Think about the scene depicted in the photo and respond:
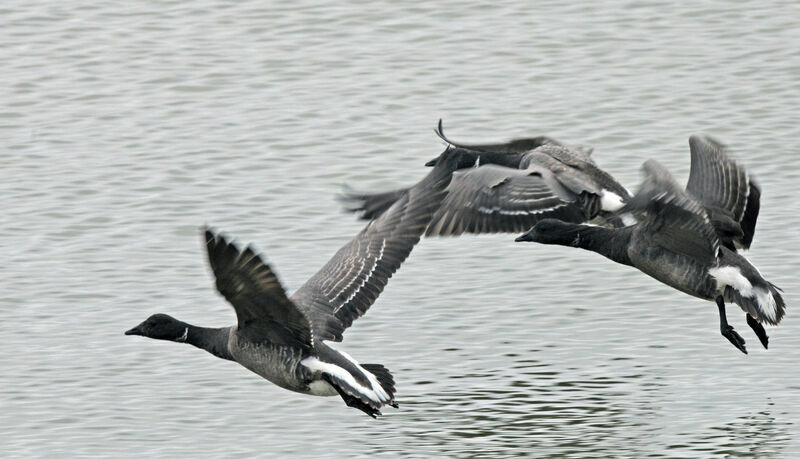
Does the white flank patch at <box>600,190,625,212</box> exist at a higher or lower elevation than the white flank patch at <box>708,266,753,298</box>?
higher

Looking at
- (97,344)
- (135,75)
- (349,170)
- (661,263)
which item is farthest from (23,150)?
(661,263)

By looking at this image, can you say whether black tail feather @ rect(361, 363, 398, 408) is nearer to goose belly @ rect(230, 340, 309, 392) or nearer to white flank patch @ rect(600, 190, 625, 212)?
goose belly @ rect(230, 340, 309, 392)

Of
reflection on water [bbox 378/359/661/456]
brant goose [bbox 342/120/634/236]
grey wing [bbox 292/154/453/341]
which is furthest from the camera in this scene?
brant goose [bbox 342/120/634/236]

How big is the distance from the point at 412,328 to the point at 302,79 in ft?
23.9

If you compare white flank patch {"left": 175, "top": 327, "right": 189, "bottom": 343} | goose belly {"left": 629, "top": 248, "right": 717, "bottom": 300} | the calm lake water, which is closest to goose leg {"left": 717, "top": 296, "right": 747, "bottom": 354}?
goose belly {"left": 629, "top": 248, "right": 717, "bottom": 300}

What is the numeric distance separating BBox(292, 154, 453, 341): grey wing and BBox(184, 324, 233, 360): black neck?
0.55m

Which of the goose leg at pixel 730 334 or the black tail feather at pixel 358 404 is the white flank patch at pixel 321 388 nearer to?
the black tail feather at pixel 358 404

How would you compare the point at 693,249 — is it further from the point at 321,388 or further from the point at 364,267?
the point at 321,388

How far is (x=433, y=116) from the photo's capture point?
747 inches

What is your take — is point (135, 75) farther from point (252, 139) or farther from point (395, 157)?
point (395, 157)

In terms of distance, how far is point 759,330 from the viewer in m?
12.3

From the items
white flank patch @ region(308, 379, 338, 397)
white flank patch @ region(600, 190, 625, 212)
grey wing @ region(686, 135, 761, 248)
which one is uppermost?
grey wing @ region(686, 135, 761, 248)

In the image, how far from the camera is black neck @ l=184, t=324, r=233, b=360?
10945mm

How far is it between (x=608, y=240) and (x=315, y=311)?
2.57m
